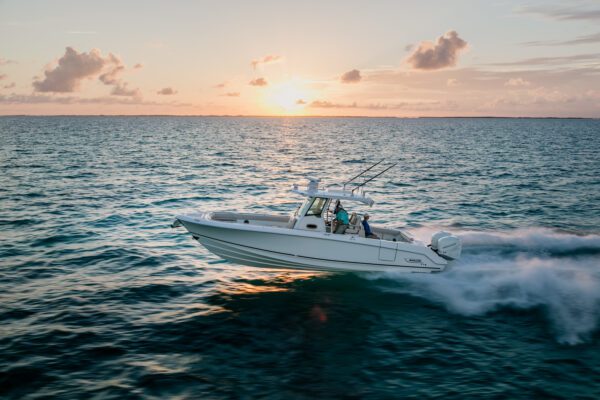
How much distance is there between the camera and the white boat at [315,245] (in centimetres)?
1346

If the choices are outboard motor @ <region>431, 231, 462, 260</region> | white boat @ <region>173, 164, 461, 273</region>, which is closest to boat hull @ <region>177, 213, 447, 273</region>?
white boat @ <region>173, 164, 461, 273</region>

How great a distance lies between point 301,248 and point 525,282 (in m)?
6.90

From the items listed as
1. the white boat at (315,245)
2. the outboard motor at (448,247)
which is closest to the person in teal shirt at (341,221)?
the white boat at (315,245)

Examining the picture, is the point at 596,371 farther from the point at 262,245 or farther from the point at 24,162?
the point at 24,162

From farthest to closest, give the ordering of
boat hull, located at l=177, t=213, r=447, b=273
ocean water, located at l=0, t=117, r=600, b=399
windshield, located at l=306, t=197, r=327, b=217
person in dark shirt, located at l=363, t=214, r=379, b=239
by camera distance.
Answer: person in dark shirt, located at l=363, t=214, r=379, b=239
windshield, located at l=306, t=197, r=327, b=217
boat hull, located at l=177, t=213, r=447, b=273
ocean water, located at l=0, t=117, r=600, b=399

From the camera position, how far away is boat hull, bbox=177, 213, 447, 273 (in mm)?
13438

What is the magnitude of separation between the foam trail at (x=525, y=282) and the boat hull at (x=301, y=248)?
74 centimetres

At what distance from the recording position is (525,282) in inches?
565

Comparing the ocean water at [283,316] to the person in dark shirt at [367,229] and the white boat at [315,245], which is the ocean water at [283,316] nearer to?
the white boat at [315,245]

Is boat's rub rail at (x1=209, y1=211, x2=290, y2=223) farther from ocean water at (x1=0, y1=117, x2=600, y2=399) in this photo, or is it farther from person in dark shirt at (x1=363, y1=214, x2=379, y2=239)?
person in dark shirt at (x1=363, y1=214, x2=379, y2=239)

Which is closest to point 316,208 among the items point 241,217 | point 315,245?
point 315,245

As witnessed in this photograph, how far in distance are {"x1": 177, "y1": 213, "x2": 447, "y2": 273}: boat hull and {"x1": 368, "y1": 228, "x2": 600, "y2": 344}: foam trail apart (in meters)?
0.74

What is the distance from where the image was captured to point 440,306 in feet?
42.3

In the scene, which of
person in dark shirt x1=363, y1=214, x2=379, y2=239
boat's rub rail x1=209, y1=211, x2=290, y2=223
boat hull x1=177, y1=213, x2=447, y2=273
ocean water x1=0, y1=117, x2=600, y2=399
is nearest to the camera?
ocean water x1=0, y1=117, x2=600, y2=399
